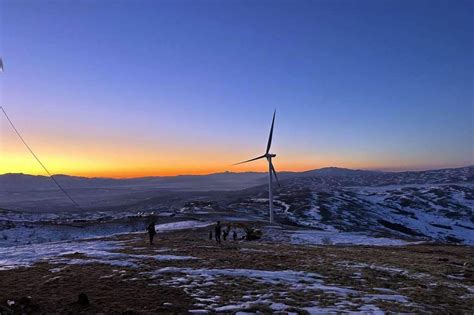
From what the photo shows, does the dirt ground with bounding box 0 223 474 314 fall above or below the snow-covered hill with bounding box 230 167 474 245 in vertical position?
above

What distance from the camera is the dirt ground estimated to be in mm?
13664

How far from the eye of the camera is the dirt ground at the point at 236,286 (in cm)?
1366

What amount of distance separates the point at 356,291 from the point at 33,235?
4814cm

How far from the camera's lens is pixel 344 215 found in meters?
115

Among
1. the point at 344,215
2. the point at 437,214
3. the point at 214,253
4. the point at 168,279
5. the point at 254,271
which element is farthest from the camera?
the point at 437,214

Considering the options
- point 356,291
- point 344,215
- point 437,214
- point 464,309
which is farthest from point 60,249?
point 437,214

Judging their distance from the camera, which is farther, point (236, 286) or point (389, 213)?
point (389, 213)

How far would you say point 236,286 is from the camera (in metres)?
16.8

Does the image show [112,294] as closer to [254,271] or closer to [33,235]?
[254,271]

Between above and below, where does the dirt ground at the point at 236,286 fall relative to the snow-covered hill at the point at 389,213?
above

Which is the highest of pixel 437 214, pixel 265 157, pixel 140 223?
pixel 265 157

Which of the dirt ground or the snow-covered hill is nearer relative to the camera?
the dirt ground

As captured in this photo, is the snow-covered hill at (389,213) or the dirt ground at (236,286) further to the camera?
the snow-covered hill at (389,213)

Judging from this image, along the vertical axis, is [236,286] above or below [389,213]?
above
